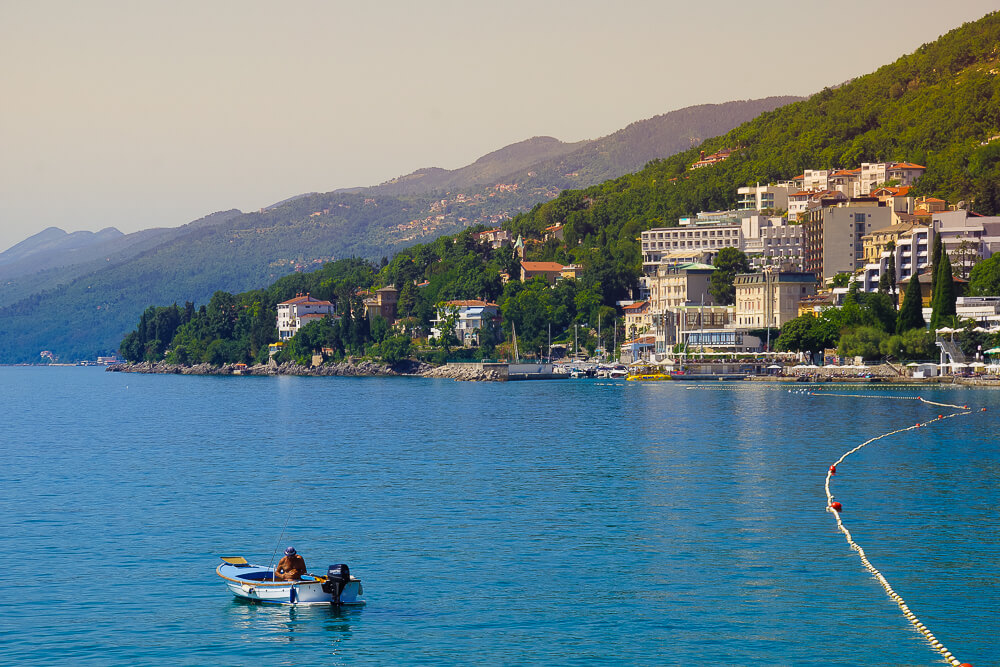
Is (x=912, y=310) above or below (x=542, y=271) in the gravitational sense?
below

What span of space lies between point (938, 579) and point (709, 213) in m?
157

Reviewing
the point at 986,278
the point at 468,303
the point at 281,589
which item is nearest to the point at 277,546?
the point at 281,589

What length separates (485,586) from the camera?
85.4 feet

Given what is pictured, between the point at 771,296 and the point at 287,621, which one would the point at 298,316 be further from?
the point at 287,621

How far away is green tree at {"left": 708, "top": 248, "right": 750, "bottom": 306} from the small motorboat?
130 metres

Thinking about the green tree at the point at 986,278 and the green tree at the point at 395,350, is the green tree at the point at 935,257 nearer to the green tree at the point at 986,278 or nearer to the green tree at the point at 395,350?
the green tree at the point at 986,278

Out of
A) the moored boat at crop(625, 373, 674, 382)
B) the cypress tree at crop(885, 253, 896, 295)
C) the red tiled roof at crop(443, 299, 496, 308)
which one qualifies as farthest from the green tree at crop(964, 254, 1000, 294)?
the red tiled roof at crop(443, 299, 496, 308)

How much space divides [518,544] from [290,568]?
7.64m

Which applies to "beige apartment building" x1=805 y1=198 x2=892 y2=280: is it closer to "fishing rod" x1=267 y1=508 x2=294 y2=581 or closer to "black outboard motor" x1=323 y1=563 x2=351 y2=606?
"fishing rod" x1=267 y1=508 x2=294 y2=581

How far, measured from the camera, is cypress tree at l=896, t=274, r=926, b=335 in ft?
365

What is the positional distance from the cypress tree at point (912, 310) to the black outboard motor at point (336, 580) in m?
97.0

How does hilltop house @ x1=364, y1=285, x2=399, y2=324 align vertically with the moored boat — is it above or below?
above

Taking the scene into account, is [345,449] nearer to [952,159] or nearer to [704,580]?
[704,580]

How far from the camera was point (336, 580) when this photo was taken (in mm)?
24000
